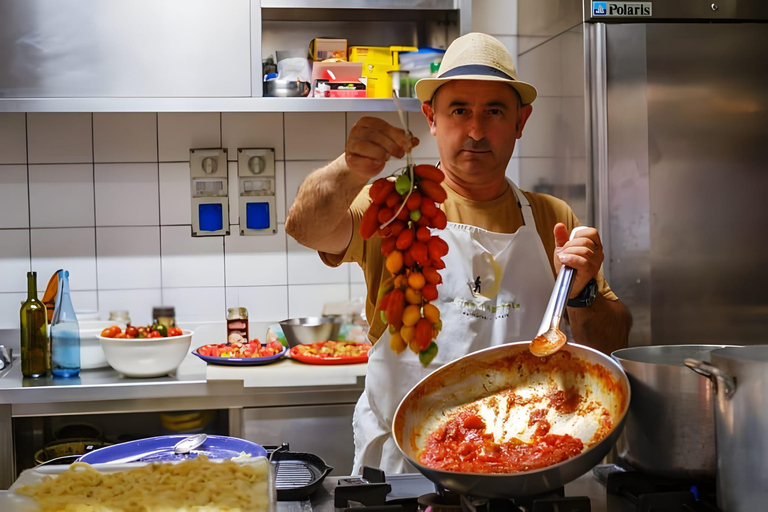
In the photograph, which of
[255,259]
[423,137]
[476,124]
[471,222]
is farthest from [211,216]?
[476,124]

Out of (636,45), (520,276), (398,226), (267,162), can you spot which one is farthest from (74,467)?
(267,162)

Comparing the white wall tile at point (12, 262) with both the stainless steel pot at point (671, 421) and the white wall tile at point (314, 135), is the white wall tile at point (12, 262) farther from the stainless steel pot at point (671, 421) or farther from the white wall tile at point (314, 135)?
the stainless steel pot at point (671, 421)

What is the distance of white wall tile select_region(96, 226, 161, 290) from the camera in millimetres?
2914

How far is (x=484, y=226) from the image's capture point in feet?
6.05

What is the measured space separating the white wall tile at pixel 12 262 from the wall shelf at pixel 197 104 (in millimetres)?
605

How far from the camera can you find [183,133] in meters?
2.93

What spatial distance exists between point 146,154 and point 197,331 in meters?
0.71

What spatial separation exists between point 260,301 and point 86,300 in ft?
2.18

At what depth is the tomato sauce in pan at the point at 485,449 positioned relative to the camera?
0.99m

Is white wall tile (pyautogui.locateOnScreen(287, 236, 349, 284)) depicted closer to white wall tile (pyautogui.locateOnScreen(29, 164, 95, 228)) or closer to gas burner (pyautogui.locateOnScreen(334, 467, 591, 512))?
white wall tile (pyautogui.locateOnScreen(29, 164, 95, 228))

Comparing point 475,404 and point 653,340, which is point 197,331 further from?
point 475,404

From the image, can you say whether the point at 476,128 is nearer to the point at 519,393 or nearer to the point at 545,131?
the point at 519,393

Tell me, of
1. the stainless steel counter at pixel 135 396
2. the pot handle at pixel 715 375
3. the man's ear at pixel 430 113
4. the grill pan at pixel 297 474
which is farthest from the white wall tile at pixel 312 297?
the pot handle at pixel 715 375

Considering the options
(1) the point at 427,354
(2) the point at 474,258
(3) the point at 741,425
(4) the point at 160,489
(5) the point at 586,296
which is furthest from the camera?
(2) the point at 474,258
